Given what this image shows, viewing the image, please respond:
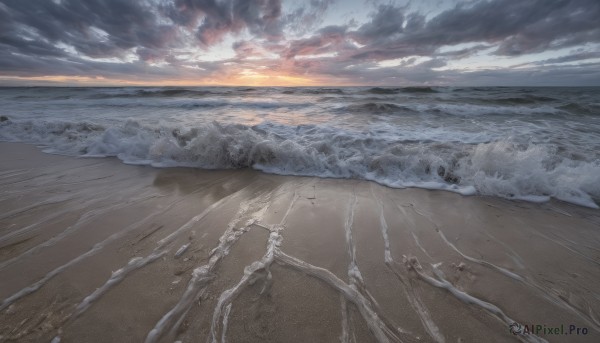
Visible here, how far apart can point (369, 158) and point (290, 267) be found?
338cm

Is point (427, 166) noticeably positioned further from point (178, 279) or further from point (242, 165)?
point (178, 279)

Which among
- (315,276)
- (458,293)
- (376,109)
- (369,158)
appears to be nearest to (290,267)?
(315,276)

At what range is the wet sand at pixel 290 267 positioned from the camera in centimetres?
170

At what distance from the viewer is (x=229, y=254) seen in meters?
2.40

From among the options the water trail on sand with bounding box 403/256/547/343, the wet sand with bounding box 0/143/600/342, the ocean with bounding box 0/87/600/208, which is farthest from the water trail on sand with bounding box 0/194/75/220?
the water trail on sand with bounding box 403/256/547/343

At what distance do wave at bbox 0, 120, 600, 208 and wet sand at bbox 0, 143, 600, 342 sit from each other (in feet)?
1.52

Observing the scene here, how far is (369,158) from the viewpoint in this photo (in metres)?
5.06

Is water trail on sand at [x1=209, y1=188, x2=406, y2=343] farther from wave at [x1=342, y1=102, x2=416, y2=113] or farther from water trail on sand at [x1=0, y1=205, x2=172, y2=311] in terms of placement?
wave at [x1=342, y1=102, x2=416, y2=113]

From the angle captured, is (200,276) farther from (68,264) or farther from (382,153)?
(382,153)

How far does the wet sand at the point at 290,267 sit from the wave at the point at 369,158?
46 cm

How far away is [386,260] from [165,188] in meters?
3.49

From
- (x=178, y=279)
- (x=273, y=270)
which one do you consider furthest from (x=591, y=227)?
(x=178, y=279)

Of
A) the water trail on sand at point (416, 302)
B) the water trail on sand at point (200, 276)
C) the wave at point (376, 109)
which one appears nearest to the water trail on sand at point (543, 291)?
the water trail on sand at point (416, 302)

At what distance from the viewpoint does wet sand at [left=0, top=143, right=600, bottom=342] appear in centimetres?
170
